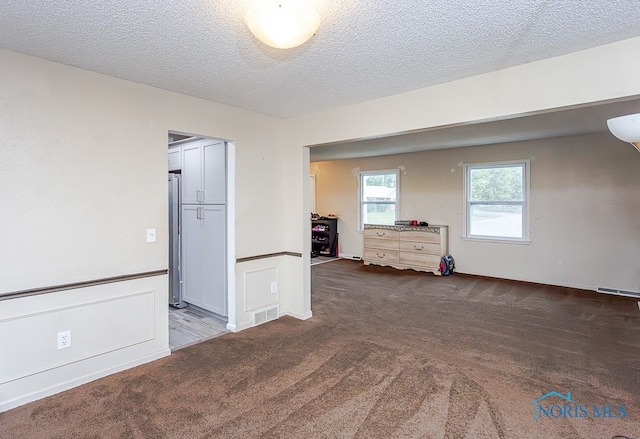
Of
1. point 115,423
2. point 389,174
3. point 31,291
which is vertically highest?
point 389,174

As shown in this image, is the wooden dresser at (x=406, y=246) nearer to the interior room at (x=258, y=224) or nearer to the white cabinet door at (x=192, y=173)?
the interior room at (x=258, y=224)

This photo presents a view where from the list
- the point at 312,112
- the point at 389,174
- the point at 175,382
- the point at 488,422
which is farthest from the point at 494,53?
the point at 389,174

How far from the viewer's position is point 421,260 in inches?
260

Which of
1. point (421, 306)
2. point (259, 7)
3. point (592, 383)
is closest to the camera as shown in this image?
point (259, 7)

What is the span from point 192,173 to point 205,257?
1.06m

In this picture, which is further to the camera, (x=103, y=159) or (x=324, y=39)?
(x=103, y=159)

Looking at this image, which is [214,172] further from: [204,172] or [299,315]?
[299,315]

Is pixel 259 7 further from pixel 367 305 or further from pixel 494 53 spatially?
pixel 367 305

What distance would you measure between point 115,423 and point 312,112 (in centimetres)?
323

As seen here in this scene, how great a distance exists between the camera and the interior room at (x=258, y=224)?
2.04m

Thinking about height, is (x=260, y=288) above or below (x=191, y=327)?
above

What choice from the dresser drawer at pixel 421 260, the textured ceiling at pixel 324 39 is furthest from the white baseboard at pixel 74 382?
the dresser drawer at pixel 421 260

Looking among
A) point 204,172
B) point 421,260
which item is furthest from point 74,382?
point 421,260

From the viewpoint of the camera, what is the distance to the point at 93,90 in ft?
8.77
